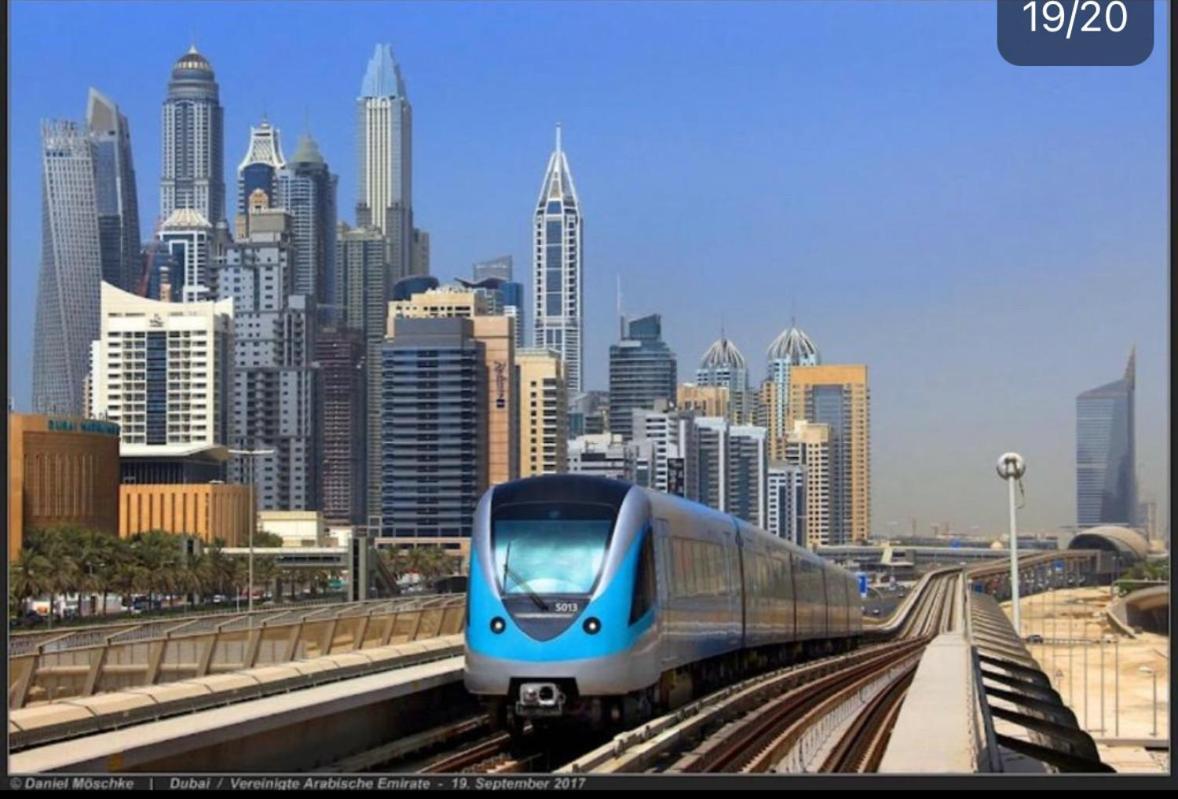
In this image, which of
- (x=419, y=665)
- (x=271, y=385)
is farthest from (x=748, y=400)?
(x=271, y=385)

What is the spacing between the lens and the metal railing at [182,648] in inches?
399

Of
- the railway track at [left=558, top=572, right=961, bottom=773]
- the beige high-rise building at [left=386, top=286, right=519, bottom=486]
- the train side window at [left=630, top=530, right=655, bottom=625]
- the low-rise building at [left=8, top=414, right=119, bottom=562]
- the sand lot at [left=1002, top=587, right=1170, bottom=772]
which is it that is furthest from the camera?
the low-rise building at [left=8, top=414, right=119, bottom=562]

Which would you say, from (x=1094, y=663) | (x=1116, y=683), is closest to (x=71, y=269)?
(x=1094, y=663)

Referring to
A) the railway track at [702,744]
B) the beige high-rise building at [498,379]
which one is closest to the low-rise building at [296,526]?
the beige high-rise building at [498,379]

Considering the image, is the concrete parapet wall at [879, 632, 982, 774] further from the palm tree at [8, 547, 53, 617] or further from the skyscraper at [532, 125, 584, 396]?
the palm tree at [8, 547, 53, 617]

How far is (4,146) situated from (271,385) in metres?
104

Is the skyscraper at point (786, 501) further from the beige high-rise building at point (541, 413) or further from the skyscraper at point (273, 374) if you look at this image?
the skyscraper at point (273, 374)

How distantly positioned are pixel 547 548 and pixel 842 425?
810 centimetres

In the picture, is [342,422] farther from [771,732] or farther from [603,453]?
[771,732]

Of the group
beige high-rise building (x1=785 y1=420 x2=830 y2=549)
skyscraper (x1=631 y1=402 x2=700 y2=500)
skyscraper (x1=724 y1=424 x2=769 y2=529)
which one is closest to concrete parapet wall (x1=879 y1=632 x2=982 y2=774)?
beige high-rise building (x1=785 y1=420 x2=830 y2=549)

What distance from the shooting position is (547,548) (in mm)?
11828

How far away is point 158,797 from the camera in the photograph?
6316 mm

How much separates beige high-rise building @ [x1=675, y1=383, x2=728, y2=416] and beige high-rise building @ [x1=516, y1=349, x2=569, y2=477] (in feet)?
7.54

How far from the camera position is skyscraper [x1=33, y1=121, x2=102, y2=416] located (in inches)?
4429
